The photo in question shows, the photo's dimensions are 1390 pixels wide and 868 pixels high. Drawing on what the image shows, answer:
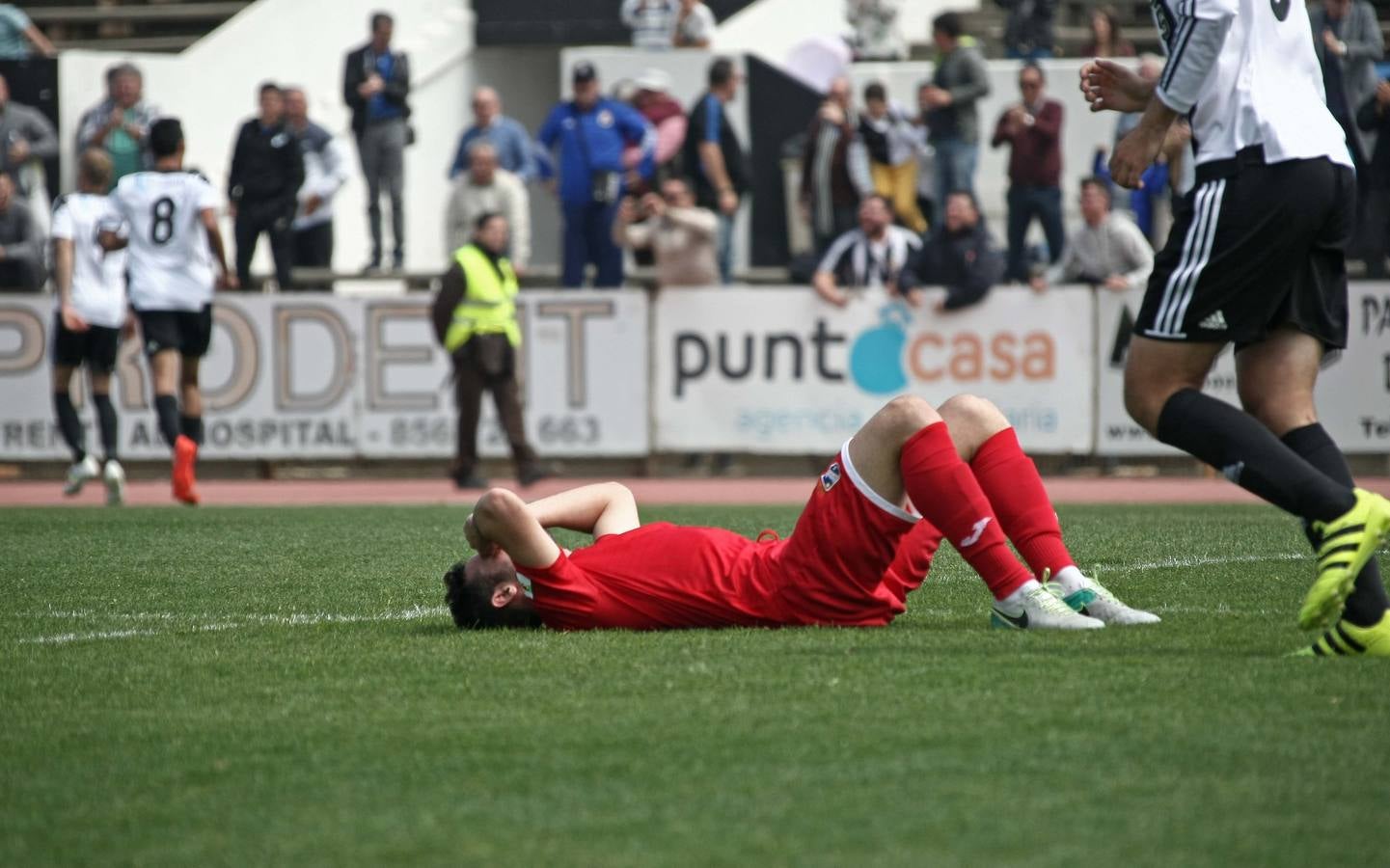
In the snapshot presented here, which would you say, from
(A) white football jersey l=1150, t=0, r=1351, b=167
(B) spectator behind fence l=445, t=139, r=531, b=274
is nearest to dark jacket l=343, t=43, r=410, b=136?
(B) spectator behind fence l=445, t=139, r=531, b=274

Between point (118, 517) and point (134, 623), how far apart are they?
18.1ft

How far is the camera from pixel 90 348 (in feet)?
47.9

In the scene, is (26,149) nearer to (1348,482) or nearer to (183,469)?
(183,469)

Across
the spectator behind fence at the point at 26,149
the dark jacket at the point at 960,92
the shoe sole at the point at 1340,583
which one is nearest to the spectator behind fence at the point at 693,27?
the dark jacket at the point at 960,92

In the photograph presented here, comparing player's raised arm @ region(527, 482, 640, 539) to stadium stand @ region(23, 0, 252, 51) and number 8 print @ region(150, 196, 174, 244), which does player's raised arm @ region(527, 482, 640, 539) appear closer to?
number 8 print @ region(150, 196, 174, 244)

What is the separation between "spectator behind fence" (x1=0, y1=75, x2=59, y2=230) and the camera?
18156 mm

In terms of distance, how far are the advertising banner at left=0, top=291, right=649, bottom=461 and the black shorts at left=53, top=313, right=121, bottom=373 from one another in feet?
6.23

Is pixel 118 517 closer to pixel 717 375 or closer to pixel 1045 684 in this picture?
pixel 717 375

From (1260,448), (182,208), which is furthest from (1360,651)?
(182,208)

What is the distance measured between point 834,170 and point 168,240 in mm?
6045

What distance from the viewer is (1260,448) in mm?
5145

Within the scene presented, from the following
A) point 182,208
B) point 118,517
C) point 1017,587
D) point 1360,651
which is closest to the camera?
point 1360,651

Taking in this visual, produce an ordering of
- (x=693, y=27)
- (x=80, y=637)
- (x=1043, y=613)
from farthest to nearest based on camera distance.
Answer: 1. (x=693, y=27)
2. (x=80, y=637)
3. (x=1043, y=613)

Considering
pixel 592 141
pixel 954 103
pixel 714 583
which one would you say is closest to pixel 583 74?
pixel 592 141
